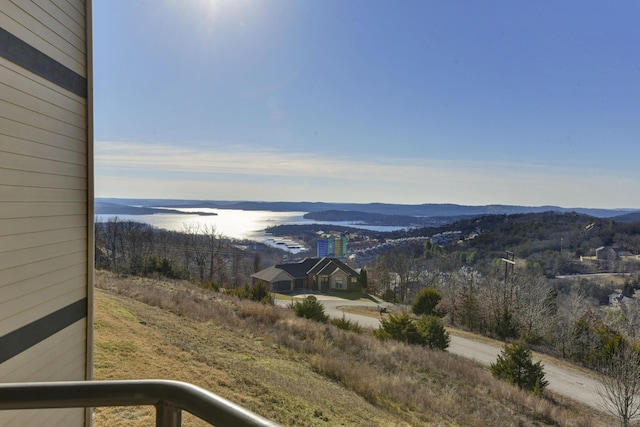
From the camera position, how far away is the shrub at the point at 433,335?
43.8ft

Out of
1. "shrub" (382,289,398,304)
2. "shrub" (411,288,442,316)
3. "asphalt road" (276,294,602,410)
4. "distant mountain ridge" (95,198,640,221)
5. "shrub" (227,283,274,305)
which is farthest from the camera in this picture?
"distant mountain ridge" (95,198,640,221)

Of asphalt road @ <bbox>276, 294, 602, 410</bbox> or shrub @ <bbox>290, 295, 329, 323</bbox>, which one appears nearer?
asphalt road @ <bbox>276, 294, 602, 410</bbox>

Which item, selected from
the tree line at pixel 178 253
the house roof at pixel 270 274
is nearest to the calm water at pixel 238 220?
the tree line at pixel 178 253

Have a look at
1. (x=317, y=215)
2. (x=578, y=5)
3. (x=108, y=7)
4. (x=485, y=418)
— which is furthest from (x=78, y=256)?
(x=317, y=215)

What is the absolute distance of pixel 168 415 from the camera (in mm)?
834

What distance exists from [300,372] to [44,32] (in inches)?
288

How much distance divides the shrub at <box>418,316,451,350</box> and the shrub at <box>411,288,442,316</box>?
326 inches

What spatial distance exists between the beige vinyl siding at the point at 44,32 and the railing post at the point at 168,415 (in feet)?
9.12

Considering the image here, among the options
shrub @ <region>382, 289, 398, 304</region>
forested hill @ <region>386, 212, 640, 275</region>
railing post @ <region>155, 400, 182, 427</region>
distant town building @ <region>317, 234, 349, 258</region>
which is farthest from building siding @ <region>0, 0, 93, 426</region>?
distant town building @ <region>317, 234, 349, 258</region>

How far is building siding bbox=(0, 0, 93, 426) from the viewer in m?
2.37

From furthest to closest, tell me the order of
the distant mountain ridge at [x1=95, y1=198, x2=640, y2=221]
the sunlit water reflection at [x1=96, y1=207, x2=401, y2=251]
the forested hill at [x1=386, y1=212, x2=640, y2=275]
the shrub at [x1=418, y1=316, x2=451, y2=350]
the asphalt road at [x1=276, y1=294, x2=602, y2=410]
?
the distant mountain ridge at [x1=95, y1=198, x2=640, y2=221]
the sunlit water reflection at [x1=96, y1=207, x2=401, y2=251]
the forested hill at [x1=386, y1=212, x2=640, y2=275]
the shrub at [x1=418, y1=316, x2=451, y2=350]
the asphalt road at [x1=276, y1=294, x2=602, y2=410]

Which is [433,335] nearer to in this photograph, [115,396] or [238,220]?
[115,396]

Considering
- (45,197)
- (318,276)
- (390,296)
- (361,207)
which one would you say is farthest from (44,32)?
(361,207)

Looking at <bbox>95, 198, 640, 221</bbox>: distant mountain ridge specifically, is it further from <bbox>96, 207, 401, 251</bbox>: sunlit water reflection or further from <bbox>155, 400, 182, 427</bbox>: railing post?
<bbox>155, 400, 182, 427</bbox>: railing post
